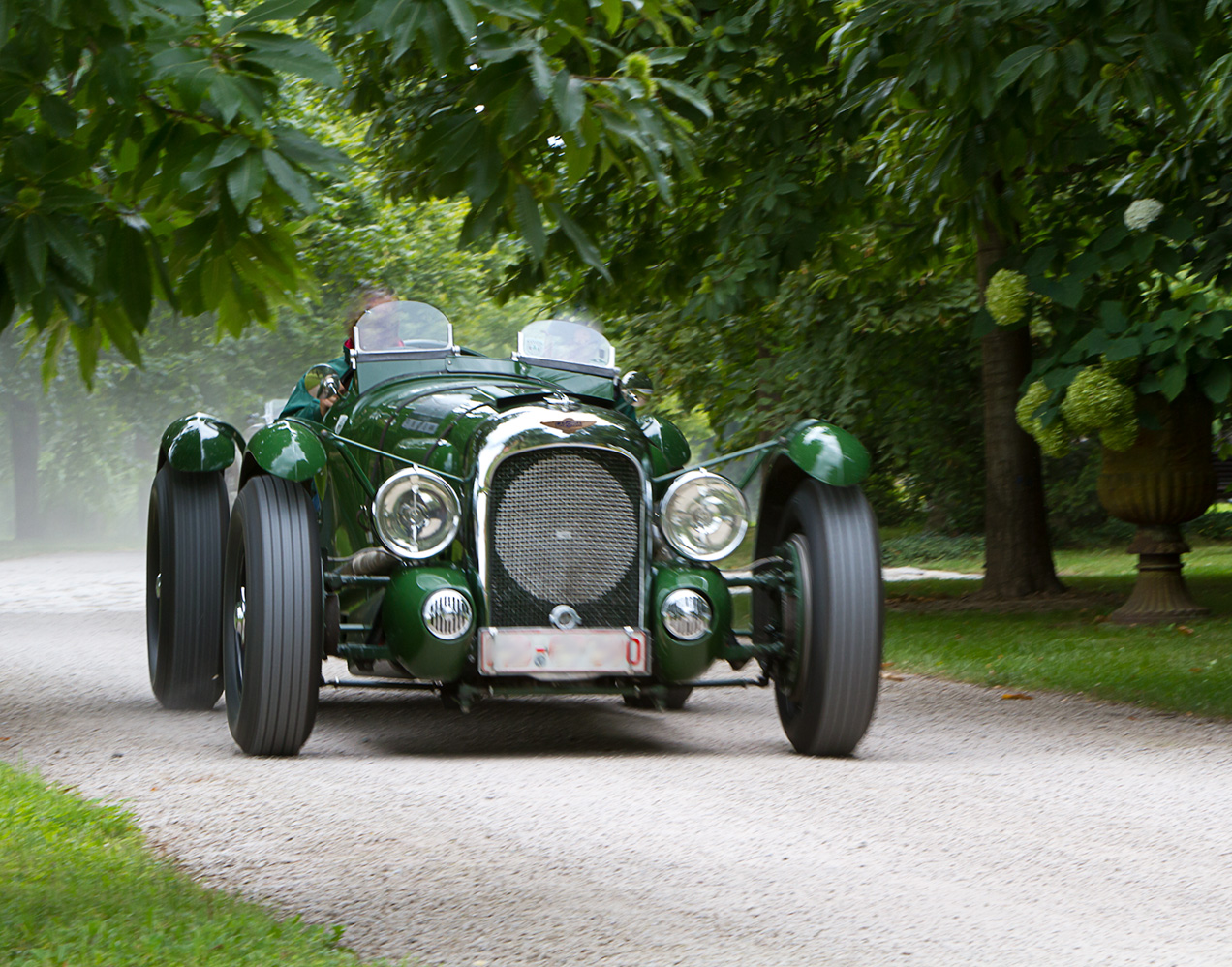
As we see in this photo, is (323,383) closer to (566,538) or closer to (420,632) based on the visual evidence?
(566,538)

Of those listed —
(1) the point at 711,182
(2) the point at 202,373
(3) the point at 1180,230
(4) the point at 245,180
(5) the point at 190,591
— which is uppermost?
(2) the point at 202,373

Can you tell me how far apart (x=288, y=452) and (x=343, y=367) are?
6.06 ft

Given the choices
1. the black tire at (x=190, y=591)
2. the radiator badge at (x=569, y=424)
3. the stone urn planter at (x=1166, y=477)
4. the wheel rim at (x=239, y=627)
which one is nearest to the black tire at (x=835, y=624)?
the radiator badge at (x=569, y=424)

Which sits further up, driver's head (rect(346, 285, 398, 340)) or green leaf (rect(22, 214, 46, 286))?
driver's head (rect(346, 285, 398, 340))

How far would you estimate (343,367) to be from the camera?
743cm

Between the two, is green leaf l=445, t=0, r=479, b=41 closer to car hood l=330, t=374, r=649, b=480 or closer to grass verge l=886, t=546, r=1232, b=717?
car hood l=330, t=374, r=649, b=480

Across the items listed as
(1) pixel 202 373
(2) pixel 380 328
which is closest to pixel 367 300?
(2) pixel 380 328

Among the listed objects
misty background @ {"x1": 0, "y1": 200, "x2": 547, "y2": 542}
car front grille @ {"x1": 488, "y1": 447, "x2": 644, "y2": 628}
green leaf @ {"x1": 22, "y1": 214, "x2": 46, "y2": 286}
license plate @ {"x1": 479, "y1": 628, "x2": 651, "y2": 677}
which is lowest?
license plate @ {"x1": 479, "y1": 628, "x2": 651, "y2": 677}

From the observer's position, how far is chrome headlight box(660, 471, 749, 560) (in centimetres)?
581

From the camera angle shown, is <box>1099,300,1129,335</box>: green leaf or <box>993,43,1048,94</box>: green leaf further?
<box>1099,300,1129,335</box>: green leaf

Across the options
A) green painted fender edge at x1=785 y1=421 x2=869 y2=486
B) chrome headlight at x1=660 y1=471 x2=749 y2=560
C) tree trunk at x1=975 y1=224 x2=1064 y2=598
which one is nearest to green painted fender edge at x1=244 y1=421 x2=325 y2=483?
chrome headlight at x1=660 y1=471 x2=749 y2=560

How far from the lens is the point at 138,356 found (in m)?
3.55

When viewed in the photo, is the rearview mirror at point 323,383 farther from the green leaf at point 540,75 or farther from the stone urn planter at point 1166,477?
the stone urn planter at point 1166,477

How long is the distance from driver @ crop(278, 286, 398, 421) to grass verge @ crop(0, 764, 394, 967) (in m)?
3.37
